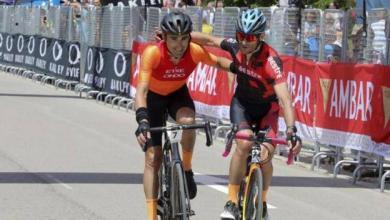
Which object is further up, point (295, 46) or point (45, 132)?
point (295, 46)

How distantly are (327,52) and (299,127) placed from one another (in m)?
1.16

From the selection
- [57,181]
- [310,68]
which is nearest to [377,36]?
[310,68]

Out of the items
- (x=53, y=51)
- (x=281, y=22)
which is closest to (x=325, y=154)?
(x=281, y=22)

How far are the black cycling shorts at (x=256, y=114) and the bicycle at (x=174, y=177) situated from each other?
0.68 meters

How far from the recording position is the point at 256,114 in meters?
8.24

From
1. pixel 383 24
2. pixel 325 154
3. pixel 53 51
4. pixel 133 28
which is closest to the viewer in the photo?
pixel 383 24

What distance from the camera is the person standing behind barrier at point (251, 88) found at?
7828 mm

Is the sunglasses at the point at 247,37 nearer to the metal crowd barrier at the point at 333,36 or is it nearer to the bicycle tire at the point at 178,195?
the bicycle tire at the point at 178,195

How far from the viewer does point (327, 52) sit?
13.9 meters

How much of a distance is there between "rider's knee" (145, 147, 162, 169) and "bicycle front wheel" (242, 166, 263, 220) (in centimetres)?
80

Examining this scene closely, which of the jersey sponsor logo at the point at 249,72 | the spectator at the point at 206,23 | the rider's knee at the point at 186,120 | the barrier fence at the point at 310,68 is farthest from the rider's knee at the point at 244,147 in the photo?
the spectator at the point at 206,23

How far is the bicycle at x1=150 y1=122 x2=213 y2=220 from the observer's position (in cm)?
739

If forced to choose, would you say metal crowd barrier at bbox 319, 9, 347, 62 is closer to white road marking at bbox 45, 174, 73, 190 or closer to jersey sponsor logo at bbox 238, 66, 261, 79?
white road marking at bbox 45, 174, 73, 190

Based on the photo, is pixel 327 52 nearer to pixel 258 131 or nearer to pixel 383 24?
pixel 383 24
